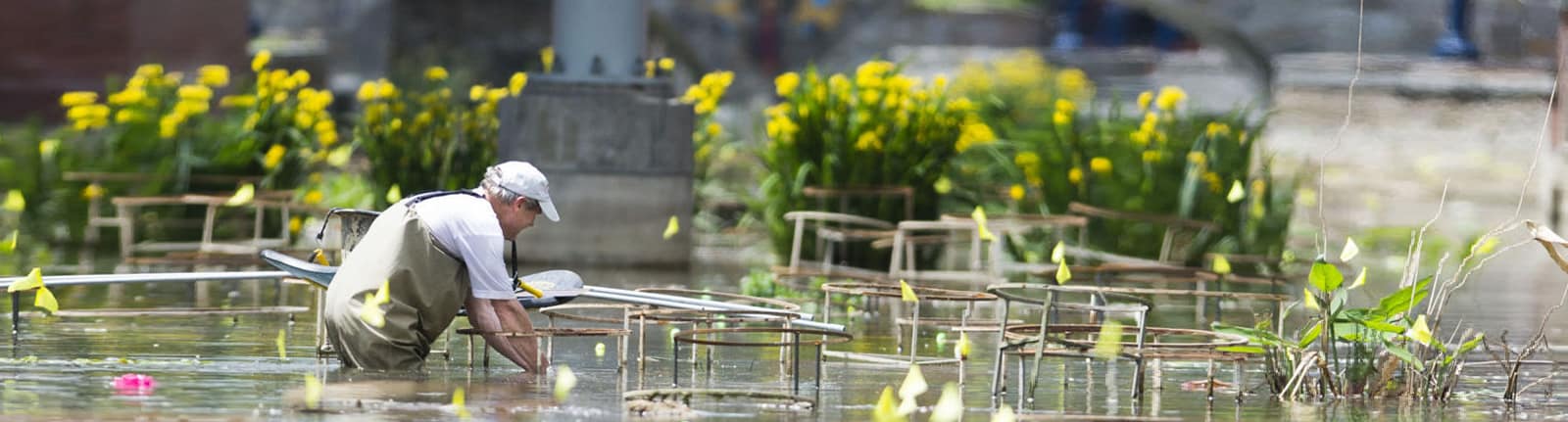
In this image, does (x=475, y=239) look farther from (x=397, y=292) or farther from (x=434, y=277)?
(x=397, y=292)

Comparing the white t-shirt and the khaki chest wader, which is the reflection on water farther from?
the white t-shirt

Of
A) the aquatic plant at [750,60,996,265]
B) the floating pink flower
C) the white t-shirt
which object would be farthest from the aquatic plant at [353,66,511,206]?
the floating pink flower

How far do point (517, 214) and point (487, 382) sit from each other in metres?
0.62

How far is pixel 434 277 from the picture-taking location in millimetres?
8758

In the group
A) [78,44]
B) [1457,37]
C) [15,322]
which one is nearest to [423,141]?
[15,322]

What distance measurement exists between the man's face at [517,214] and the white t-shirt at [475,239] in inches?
2.7

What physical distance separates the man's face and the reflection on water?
50 cm

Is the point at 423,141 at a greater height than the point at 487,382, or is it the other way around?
the point at 423,141

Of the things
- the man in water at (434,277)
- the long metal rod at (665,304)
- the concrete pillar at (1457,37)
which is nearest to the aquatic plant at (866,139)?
the long metal rod at (665,304)

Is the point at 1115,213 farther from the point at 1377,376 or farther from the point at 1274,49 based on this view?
the point at 1274,49

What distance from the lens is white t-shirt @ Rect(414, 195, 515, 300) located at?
28.4ft

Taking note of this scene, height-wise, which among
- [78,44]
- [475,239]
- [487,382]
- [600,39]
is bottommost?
[487,382]

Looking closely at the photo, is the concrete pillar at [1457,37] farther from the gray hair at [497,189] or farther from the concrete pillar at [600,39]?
the gray hair at [497,189]

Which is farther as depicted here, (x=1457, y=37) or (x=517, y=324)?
(x=1457, y=37)
